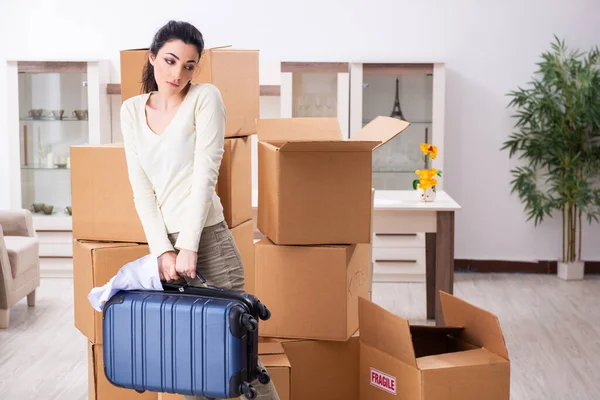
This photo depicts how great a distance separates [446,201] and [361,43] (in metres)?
1.88

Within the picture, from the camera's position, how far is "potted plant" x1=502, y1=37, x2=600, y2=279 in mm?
5723

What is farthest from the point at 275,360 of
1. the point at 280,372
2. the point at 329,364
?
the point at 329,364

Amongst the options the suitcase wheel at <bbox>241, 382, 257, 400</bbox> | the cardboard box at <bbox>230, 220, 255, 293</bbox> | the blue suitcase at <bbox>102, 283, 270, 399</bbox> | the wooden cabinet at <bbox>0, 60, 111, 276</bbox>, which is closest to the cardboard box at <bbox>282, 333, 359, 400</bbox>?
the cardboard box at <bbox>230, 220, 255, 293</bbox>

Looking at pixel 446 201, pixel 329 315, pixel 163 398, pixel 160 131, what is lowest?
pixel 163 398

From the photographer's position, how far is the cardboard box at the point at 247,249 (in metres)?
3.10

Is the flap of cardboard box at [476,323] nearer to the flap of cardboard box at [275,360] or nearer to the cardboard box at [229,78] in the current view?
the flap of cardboard box at [275,360]

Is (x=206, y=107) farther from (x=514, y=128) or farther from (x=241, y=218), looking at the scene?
(x=514, y=128)

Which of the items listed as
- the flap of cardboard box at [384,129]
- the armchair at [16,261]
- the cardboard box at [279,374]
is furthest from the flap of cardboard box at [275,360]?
the armchair at [16,261]

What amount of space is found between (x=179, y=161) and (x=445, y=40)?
4127 mm

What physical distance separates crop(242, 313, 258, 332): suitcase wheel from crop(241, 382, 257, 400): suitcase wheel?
14 centimetres

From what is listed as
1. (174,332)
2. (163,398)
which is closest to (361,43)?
(163,398)

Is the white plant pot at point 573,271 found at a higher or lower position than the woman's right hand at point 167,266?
lower

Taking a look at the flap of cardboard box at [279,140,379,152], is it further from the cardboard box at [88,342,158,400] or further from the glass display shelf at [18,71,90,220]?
the glass display shelf at [18,71,90,220]

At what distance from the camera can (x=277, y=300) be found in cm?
299
